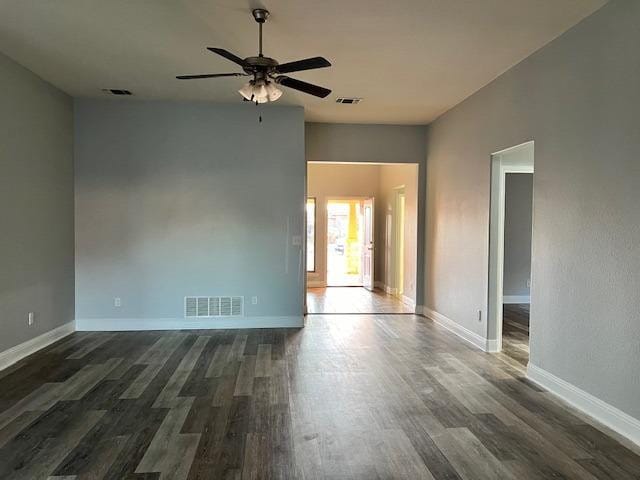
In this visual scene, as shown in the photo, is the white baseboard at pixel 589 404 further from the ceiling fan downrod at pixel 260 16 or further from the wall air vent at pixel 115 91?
the wall air vent at pixel 115 91

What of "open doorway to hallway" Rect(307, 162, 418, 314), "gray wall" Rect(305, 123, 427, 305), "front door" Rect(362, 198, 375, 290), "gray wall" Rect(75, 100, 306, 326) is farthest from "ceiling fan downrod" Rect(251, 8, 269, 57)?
"front door" Rect(362, 198, 375, 290)

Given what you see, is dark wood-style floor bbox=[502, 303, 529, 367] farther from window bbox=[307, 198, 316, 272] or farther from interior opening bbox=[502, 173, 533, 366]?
window bbox=[307, 198, 316, 272]

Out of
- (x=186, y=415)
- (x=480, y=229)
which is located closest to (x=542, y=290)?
(x=480, y=229)

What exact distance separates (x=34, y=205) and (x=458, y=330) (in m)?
5.15

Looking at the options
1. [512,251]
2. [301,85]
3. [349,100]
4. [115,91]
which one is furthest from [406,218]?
[115,91]

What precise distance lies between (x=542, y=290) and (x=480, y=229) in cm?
135

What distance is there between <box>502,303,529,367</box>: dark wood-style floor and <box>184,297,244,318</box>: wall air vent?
3.36 meters

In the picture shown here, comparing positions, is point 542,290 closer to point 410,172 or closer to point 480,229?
point 480,229

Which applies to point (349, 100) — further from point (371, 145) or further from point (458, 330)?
point (458, 330)

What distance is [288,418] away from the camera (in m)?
3.09

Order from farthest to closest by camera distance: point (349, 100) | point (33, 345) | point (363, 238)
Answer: point (363, 238), point (349, 100), point (33, 345)

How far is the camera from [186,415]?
314cm

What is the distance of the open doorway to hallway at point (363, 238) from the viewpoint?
7688mm

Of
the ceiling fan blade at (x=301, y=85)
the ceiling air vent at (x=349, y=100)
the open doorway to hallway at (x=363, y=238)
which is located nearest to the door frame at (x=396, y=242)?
the open doorway to hallway at (x=363, y=238)
